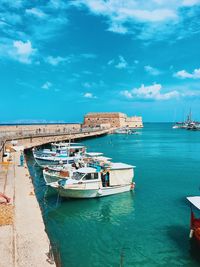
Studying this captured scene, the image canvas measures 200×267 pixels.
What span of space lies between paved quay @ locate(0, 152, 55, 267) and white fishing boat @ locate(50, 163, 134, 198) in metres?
2.57

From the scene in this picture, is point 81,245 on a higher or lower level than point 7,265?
lower

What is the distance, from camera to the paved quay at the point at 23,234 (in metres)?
9.45

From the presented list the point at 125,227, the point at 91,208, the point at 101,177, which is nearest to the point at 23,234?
the point at 125,227

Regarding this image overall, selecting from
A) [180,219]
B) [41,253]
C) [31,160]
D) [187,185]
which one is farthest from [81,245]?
[31,160]

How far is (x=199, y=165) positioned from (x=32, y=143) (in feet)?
99.1

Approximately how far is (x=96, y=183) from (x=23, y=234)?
30.0 feet

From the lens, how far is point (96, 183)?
2016 centimetres

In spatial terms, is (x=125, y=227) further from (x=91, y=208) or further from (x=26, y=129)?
(x=26, y=129)

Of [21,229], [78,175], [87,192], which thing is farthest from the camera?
[78,175]

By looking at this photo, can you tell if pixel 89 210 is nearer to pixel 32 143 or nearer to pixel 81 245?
pixel 81 245

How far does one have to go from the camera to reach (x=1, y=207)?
14.0 meters

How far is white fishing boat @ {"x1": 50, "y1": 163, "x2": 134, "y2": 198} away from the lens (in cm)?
1958

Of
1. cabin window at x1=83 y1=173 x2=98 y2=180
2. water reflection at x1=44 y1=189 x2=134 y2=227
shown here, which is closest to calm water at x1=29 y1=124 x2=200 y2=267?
water reflection at x1=44 y1=189 x2=134 y2=227

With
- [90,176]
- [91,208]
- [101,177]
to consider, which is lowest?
[91,208]
